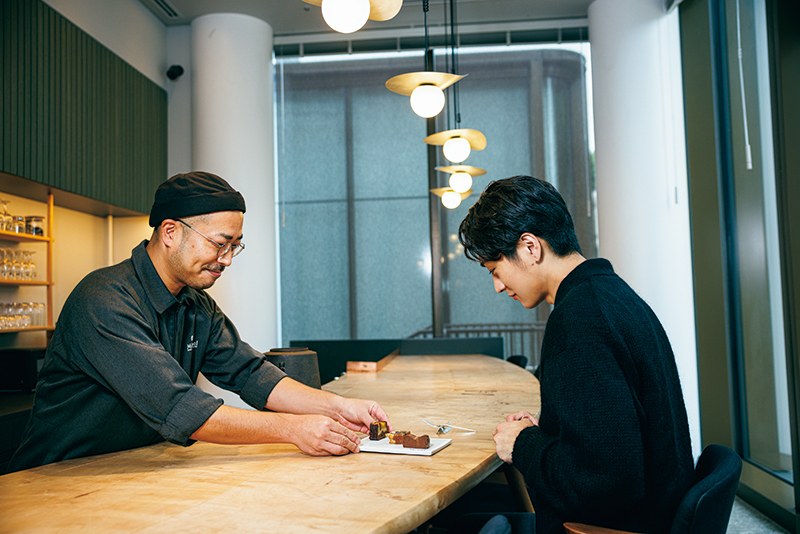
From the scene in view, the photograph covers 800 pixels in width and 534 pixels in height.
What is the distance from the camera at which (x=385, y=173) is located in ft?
18.2

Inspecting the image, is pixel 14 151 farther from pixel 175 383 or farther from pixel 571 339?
pixel 571 339

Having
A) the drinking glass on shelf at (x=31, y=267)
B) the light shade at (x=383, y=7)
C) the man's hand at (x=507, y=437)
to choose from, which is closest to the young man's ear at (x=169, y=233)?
the light shade at (x=383, y=7)

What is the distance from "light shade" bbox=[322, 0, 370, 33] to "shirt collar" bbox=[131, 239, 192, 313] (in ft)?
2.86

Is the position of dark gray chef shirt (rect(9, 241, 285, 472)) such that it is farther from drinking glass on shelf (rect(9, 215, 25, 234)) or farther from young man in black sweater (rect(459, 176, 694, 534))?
→ drinking glass on shelf (rect(9, 215, 25, 234))

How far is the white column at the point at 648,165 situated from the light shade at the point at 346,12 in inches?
140

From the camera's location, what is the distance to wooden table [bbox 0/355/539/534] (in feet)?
3.14

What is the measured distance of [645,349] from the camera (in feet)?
3.72

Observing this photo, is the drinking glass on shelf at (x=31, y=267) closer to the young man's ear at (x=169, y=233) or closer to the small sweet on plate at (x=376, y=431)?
the young man's ear at (x=169, y=233)

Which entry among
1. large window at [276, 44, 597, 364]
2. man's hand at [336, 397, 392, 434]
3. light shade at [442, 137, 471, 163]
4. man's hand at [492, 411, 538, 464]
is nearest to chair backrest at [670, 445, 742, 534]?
man's hand at [492, 411, 538, 464]

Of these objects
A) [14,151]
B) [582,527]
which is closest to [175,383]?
[582,527]

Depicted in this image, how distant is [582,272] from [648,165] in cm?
379

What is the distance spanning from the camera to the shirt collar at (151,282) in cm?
158

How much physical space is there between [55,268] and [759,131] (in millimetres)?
4789

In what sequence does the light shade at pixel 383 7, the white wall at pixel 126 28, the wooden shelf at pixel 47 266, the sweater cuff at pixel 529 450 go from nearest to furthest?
1. the sweater cuff at pixel 529 450
2. the light shade at pixel 383 7
3. the wooden shelf at pixel 47 266
4. the white wall at pixel 126 28
